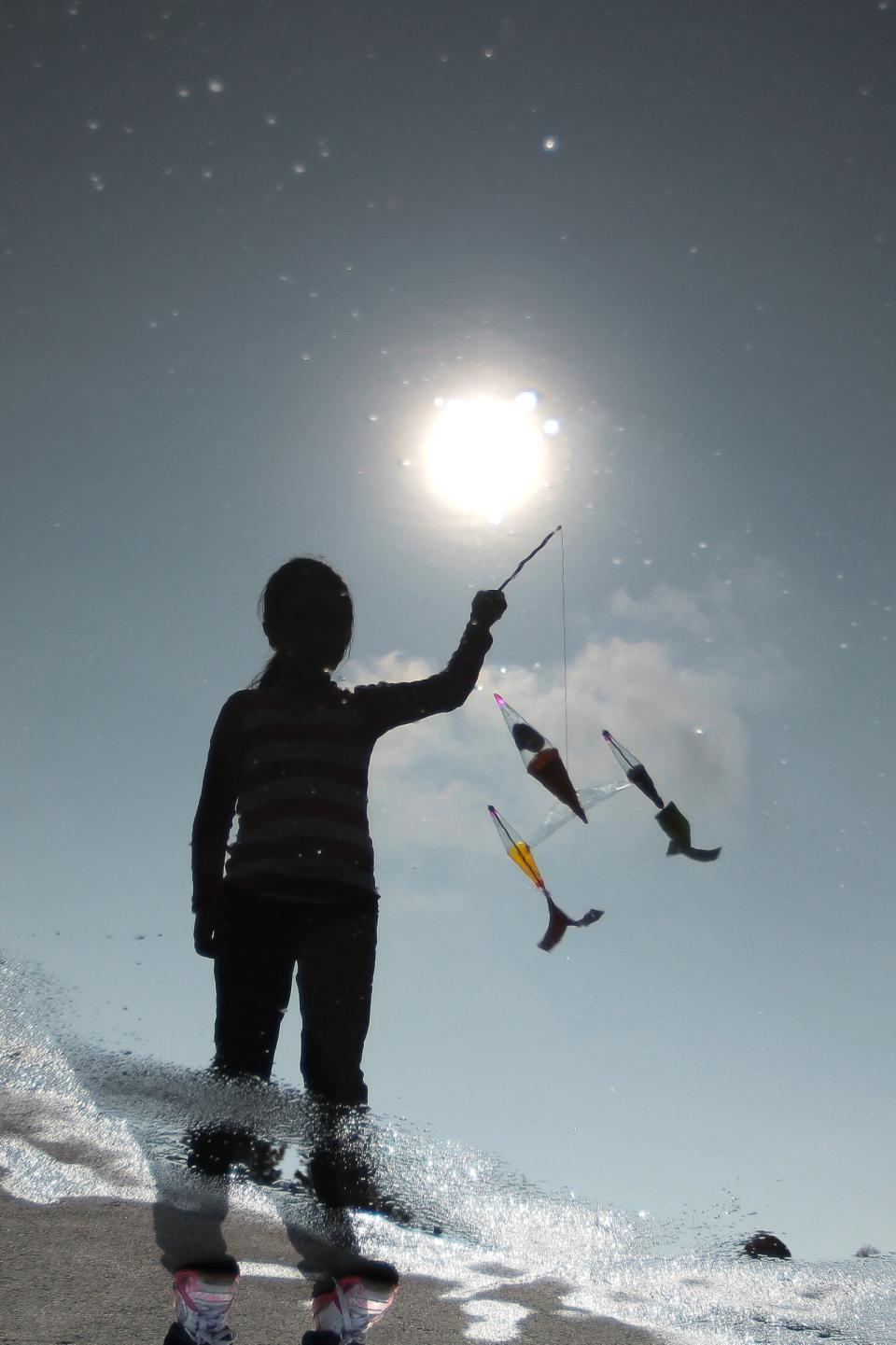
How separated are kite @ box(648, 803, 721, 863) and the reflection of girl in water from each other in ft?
5.18

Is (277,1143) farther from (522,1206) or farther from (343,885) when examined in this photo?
(522,1206)

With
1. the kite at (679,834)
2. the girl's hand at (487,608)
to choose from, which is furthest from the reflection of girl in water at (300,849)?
the kite at (679,834)

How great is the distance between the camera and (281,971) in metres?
2.83

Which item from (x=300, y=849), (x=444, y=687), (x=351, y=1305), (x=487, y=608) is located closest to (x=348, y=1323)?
(x=351, y=1305)

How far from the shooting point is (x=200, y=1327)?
1.74m

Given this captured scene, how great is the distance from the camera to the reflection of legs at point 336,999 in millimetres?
2648

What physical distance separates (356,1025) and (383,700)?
1.04 m

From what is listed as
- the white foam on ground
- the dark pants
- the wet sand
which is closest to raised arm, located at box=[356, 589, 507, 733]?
the dark pants

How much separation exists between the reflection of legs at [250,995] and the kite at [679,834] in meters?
2.14

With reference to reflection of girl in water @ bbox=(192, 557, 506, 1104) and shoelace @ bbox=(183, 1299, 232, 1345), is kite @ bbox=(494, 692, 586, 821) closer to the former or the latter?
reflection of girl in water @ bbox=(192, 557, 506, 1104)

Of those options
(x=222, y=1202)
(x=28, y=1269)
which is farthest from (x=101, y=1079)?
(x=28, y=1269)

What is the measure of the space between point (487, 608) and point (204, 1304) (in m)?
2.33

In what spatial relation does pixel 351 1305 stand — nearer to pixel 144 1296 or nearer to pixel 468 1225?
pixel 144 1296

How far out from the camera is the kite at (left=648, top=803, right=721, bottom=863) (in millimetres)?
4316
